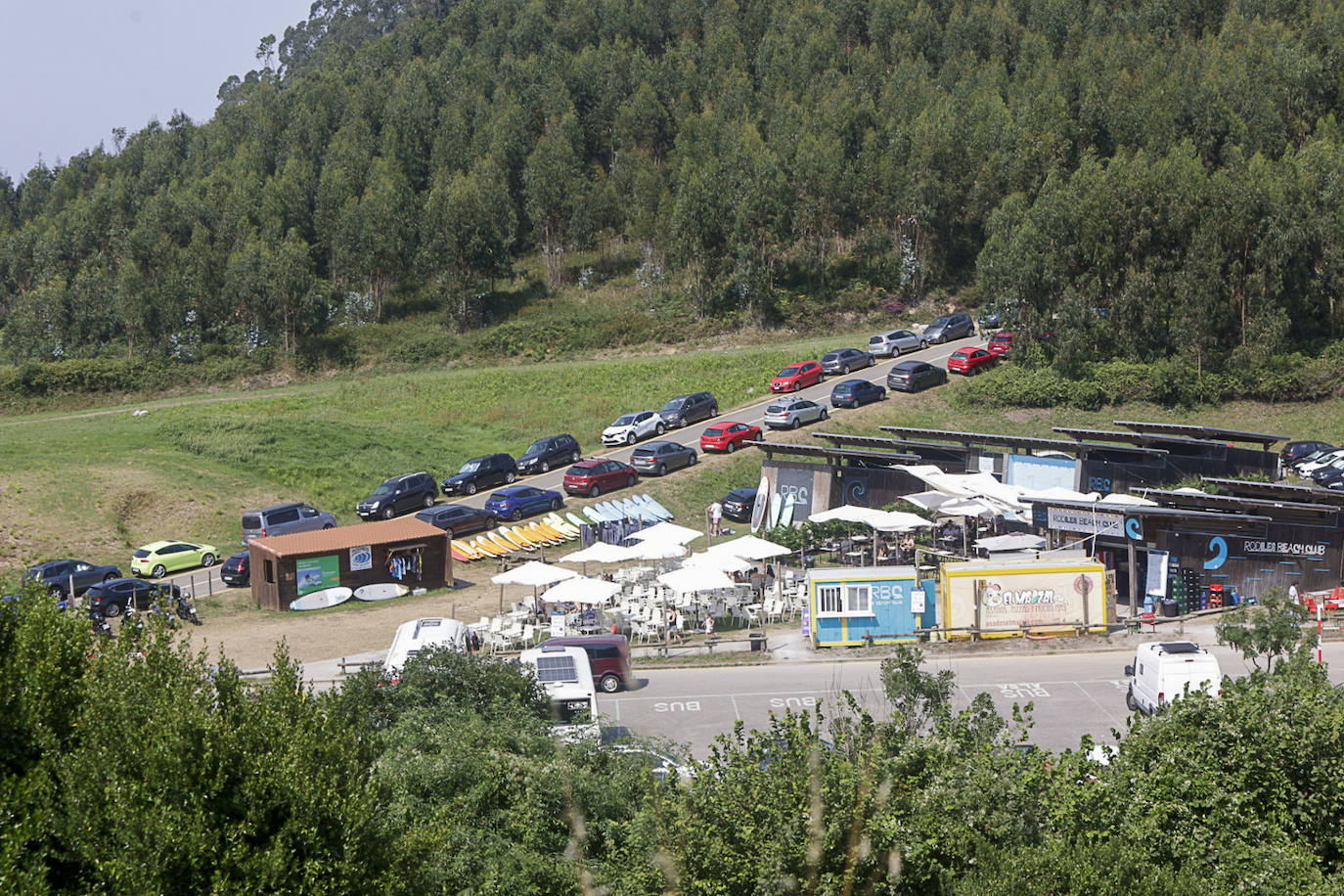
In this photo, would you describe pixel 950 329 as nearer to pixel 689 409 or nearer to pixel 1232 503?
pixel 689 409

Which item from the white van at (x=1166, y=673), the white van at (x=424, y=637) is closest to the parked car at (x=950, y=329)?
the white van at (x=1166, y=673)

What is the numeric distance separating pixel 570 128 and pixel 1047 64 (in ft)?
133

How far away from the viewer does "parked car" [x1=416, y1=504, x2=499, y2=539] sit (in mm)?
Answer: 41719

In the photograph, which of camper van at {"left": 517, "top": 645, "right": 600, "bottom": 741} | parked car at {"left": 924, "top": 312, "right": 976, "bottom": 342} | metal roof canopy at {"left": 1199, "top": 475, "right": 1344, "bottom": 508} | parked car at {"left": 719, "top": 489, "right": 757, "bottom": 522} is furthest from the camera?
parked car at {"left": 924, "top": 312, "right": 976, "bottom": 342}

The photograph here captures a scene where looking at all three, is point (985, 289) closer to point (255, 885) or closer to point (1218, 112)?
point (1218, 112)

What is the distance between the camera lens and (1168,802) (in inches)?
481

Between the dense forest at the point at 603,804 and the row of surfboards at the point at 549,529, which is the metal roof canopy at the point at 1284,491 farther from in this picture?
the dense forest at the point at 603,804

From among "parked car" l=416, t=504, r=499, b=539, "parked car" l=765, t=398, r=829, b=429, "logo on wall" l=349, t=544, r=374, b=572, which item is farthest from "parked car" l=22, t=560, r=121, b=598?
"parked car" l=765, t=398, r=829, b=429

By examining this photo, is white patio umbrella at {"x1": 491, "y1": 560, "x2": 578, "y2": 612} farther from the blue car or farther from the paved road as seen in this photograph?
the blue car

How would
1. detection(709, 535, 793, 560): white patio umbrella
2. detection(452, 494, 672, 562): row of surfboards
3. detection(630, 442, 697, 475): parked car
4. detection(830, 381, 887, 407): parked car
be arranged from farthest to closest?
detection(830, 381, 887, 407): parked car, detection(630, 442, 697, 475): parked car, detection(452, 494, 672, 562): row of surfboards, detection(709, 535, 793, 560): white patio umbrella

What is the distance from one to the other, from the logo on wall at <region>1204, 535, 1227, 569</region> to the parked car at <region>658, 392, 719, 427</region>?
92.2 feet

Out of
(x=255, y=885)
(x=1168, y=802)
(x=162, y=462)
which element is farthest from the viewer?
(x=162, y=462)

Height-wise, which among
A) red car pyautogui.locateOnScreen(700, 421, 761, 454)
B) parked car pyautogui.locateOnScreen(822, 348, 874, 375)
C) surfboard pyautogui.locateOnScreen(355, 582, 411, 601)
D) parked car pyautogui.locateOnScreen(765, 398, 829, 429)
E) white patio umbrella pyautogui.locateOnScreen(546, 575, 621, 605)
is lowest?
surfboard pyautogui.locateOnScreen(355, 582, 411, 601)

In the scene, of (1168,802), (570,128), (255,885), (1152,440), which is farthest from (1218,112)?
(255,885)
